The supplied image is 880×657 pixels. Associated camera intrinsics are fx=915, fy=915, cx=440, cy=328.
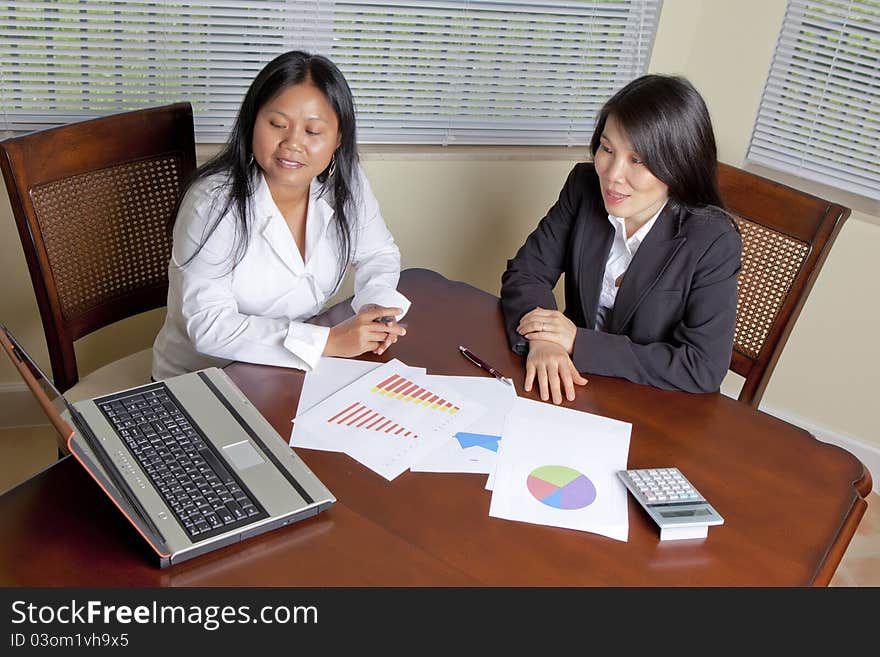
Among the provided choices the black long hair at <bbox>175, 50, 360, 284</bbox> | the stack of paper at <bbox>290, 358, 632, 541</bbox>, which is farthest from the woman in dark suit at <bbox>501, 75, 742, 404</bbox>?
the black long hair at <bbox>175, 50, 360, 284</bbox>

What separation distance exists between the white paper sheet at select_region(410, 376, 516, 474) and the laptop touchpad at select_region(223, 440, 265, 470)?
0.23 meters

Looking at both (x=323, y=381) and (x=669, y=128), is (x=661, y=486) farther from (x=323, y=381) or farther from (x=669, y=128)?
(x=669, y=128)

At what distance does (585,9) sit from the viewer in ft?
8.92

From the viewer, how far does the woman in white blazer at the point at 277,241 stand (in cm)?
164

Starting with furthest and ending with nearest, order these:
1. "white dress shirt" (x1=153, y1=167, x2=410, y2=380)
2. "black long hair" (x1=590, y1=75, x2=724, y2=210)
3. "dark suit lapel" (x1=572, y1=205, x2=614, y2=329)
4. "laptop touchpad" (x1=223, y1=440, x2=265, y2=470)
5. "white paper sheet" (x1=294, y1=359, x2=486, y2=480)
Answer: "dark suit lapel" (x1=572, y1=205, x2=614, y2=329) → "black long hair" (x1=590, y1=75, x2=724, y2=210) → "white dress shirt" (x1=153, y1=167, x2=410, y2=380) → "white paper sheet" (x1=294, y1=359, x2=486, y2=480) → "laptop touchpad" (x1=223, y1=440, x2=265, y2=470)

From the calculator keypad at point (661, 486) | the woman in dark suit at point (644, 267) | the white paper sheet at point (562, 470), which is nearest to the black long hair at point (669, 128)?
the woman in dark suit at point (644, 267)

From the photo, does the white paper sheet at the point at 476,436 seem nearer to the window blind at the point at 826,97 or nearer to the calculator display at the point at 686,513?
the calculator display at the point at 686,513

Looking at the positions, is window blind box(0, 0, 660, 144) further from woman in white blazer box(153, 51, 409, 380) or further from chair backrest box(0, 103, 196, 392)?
woman in white blazer box(153, 51, 409, 380)

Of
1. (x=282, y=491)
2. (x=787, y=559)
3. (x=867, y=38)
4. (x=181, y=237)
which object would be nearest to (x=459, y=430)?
(x=282, y=491)

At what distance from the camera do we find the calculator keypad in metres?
1.32

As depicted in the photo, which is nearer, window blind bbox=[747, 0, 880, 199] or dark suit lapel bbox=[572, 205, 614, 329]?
dark suit lapel bbox=[572, 205, 614, 329]

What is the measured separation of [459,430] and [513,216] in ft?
5.02

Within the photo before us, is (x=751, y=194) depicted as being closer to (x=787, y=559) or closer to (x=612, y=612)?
(x=787, y=559)

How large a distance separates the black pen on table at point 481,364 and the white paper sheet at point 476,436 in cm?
1
